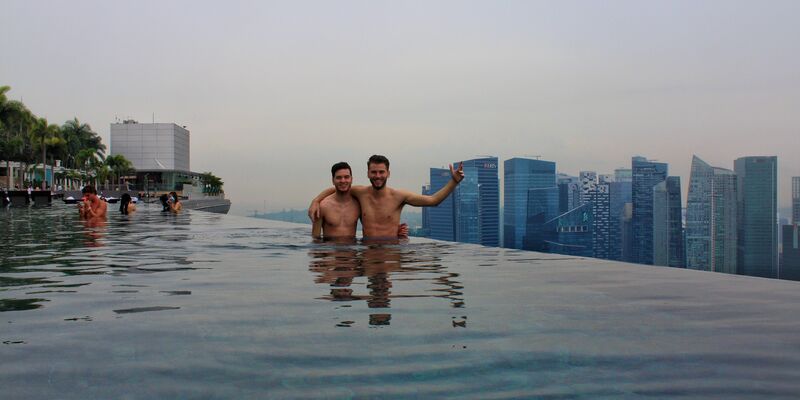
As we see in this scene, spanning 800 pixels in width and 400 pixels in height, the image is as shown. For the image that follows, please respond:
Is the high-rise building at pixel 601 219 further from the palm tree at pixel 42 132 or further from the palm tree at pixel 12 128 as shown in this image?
the palm tree at pixel 12 128

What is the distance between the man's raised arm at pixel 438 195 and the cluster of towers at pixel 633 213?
139 ft

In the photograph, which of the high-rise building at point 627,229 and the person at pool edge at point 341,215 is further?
the high-rise building at point 627,229

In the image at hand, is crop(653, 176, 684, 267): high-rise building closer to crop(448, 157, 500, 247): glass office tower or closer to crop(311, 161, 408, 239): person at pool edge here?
crop(448, 157, 500, 247): glass office tower

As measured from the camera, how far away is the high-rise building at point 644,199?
81500mm

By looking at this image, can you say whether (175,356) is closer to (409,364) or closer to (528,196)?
(409,364)

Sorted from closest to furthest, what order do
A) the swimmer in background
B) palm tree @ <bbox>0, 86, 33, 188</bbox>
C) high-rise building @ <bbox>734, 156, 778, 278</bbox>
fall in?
the swimmer in background < palm tree @ <bbox>0, 86, 33, 188</bbox> < high-rise building @ <bbox>734, 156, 778, 278</bbox>

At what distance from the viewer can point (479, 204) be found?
97.0 meters

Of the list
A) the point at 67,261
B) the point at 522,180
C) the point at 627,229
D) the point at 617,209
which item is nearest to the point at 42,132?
the point at 67,261

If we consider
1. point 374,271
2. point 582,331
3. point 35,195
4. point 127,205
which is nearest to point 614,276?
point 374,271

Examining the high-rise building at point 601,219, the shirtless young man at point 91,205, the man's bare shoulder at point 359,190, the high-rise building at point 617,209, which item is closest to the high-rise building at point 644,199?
the high-rise building at point 617,209

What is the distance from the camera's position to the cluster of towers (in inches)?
2611

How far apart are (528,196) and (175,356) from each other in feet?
380

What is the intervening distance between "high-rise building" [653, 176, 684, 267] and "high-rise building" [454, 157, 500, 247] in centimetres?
1840

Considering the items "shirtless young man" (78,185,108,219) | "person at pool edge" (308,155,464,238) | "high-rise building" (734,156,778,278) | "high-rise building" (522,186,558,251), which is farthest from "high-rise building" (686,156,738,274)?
"person at pool edge" (308,155,464,238)
